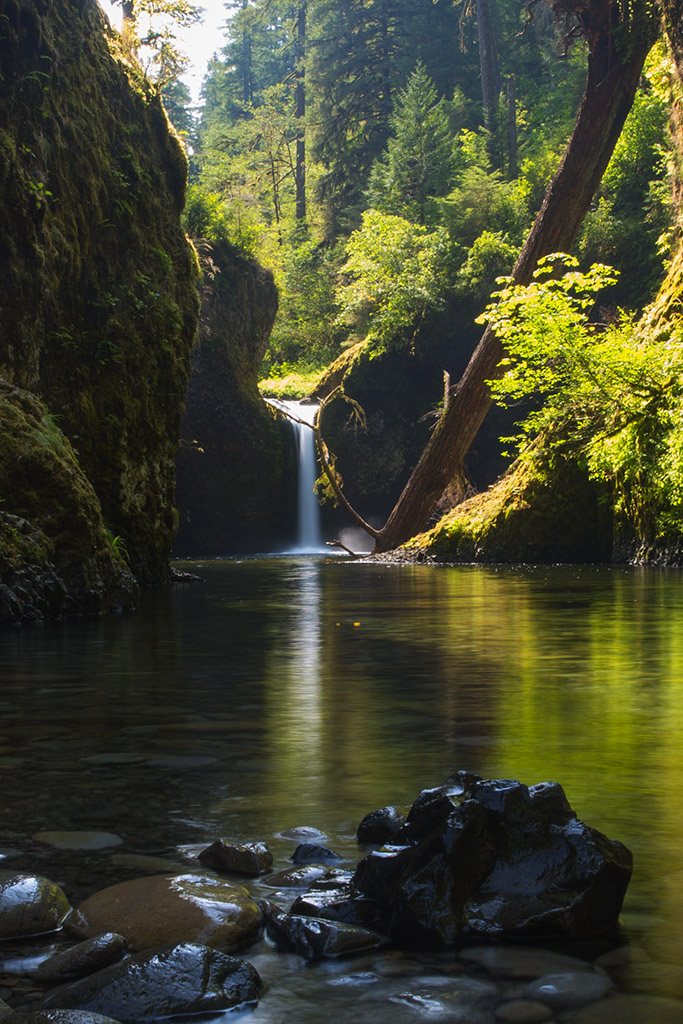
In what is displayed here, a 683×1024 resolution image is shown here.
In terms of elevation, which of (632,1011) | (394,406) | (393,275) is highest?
(393,275)

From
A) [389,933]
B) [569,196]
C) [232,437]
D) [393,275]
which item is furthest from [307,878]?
[393,275]

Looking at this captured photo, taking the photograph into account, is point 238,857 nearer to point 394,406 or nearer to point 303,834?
point 303,834

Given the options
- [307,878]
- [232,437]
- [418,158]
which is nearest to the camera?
[307,878]

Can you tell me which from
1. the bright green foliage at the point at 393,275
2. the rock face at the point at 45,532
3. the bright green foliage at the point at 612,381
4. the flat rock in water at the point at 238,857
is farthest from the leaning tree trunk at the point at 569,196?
the flat rock in water at the point at 238,857

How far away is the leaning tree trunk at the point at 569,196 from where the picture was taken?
1648 centimetres

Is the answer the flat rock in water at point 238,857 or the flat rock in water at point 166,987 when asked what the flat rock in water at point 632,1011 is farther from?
the flat rock in water at point 238,857

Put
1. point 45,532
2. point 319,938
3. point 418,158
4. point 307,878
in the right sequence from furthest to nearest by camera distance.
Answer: point 418,158 < point 45,532 < point 307,878 < point 319,938

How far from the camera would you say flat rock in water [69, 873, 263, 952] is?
1892 millimetres

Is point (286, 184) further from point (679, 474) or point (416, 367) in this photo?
point (679, 474)

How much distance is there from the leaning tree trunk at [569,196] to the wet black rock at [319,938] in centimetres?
1496

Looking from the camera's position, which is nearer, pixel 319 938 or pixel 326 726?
pixel 319 938

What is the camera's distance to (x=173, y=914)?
1.94 meters

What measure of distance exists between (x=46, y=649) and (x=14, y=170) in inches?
274

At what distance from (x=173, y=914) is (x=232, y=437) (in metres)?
26.5
